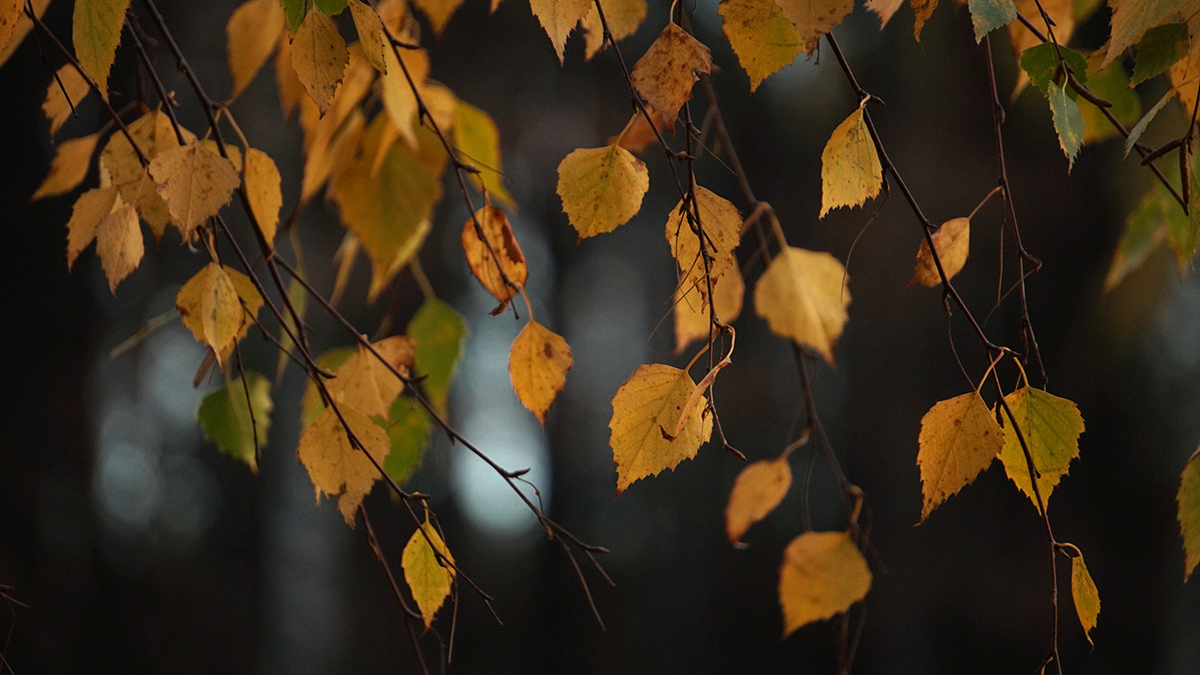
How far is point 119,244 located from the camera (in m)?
0.27

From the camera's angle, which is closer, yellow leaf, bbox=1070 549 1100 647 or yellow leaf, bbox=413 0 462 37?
yellow leaf, bbox=1070 549 1100 647

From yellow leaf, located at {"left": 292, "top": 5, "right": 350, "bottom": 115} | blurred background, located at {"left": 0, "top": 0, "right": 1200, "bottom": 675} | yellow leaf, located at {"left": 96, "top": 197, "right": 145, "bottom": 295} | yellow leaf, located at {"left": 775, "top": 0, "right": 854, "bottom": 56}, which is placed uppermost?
yellow leaf, located at {"left": 775, "top": 0, "right": 854, "bottom": 56}

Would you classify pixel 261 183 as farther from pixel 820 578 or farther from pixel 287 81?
pixel 820 578

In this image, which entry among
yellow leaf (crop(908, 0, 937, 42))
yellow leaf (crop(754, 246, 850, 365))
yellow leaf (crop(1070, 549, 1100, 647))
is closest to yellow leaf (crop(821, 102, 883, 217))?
yellow leaf (crop(908, 0, 937, 42))

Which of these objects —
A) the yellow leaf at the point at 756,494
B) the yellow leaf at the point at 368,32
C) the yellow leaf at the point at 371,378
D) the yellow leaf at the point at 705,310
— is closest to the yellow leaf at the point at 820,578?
the yellow leaf at the point at 756,494

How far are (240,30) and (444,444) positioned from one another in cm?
173

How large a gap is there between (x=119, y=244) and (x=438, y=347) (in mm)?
246

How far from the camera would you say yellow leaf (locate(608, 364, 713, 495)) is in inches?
9.4

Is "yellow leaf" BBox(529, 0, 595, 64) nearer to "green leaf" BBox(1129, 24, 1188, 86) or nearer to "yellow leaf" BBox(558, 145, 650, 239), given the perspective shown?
"yellow leaf" BBox(558, 145, 650, 239)

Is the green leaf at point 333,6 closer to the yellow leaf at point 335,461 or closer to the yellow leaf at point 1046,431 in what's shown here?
the yellow leaf at point 335,461

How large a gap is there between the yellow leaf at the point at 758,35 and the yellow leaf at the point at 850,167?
30mm

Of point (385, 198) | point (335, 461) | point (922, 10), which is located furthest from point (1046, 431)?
point (385, 198)

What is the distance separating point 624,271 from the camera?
2.30 meters

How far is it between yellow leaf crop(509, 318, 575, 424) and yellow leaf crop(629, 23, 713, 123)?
0.35ft
